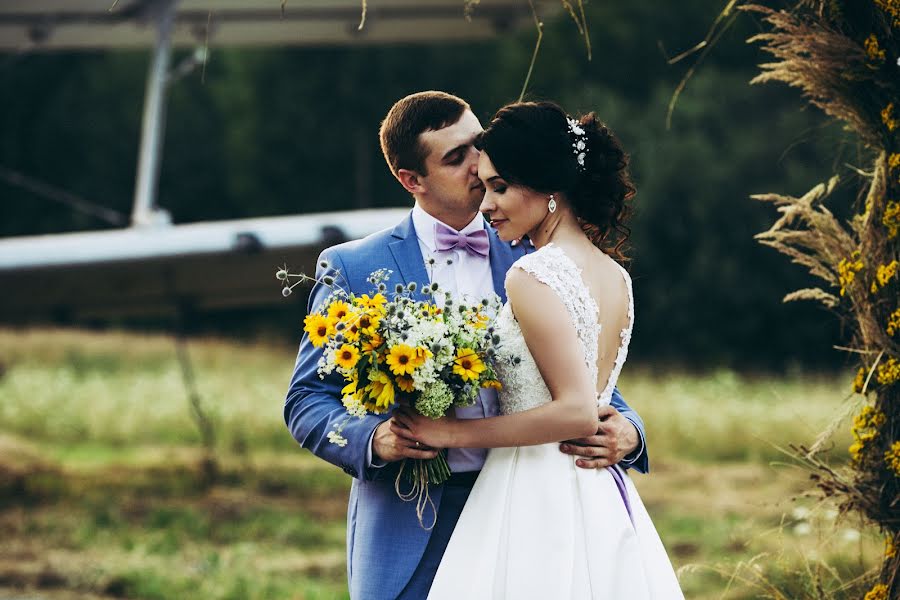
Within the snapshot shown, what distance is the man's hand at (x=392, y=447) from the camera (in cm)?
290

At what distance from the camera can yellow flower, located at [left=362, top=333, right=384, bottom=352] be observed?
8.84ft

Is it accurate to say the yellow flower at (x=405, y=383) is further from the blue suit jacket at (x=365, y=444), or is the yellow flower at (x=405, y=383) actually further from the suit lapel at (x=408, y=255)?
the suit lapel at (x=408, y=255)

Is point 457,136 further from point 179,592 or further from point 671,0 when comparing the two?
point 671,0

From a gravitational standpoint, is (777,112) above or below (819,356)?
above

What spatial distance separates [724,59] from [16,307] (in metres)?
20.4

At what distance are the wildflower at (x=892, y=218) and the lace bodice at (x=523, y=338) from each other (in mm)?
1115

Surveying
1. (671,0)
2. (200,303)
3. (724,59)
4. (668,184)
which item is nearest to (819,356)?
(668,184)

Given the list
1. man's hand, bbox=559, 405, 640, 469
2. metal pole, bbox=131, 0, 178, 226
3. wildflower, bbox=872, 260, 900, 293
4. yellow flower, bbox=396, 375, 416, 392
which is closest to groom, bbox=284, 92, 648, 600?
man's hand, bbox=559, 405, 640, 469

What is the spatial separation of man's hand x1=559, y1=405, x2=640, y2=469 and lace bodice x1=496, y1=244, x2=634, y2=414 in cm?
15

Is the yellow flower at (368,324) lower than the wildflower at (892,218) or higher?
lower

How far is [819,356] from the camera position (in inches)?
960

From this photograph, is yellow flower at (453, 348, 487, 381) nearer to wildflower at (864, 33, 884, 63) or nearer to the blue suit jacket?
the blue suit jacket

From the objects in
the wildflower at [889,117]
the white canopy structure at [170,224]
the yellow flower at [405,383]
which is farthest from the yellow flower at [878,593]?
the white canopy structure at [170,224]

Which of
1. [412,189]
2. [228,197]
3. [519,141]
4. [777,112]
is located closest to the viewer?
[519,141]
